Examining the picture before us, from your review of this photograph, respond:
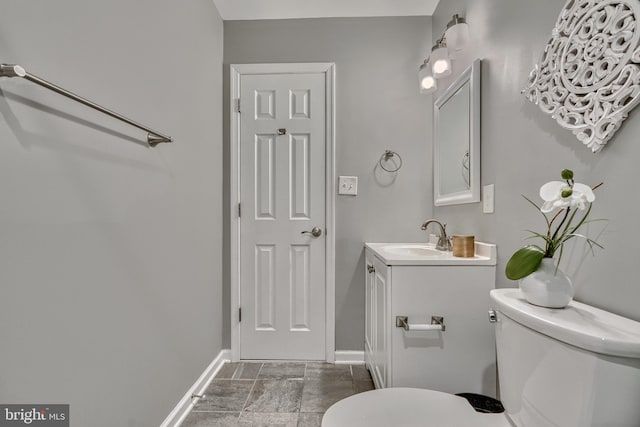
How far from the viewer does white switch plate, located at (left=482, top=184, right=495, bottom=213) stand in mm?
1367

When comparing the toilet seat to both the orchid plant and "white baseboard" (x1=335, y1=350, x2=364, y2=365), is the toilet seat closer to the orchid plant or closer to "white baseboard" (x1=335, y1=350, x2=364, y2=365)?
the orchid plant

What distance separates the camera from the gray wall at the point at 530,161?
0.76m

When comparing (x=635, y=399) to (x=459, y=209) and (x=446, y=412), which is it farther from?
(x=459, y=209)

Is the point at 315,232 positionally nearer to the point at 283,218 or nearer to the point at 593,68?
the point at 283,218

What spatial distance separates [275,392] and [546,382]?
1454 mm

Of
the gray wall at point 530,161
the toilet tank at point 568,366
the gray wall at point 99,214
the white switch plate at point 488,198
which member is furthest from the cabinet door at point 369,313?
the gray wall at point 99,214

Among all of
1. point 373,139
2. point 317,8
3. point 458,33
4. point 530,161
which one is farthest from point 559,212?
point 317,8

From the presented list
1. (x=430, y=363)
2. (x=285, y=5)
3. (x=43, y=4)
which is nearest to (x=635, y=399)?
(x=430, y=363)

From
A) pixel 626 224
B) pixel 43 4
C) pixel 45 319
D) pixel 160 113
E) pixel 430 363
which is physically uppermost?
pixel 43 4

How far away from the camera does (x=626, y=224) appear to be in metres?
0.76

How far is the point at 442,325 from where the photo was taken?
4.27 ft

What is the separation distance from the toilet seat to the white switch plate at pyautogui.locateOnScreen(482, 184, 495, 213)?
0.81 meters

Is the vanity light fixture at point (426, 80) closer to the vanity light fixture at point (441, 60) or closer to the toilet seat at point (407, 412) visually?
the vanity light fixture at point (441, 60)

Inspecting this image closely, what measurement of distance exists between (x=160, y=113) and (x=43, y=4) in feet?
1.84
